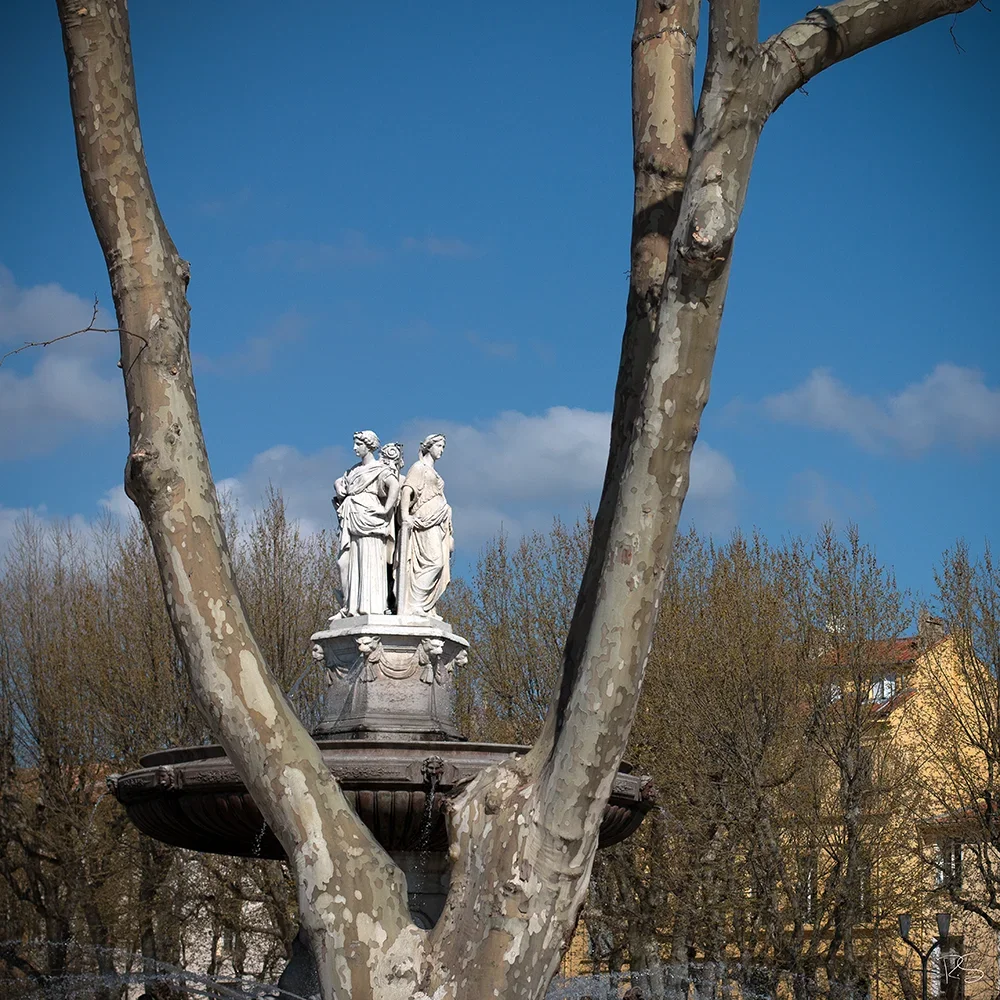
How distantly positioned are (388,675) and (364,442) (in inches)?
86.4

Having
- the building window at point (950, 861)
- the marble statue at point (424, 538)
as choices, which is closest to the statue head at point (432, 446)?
the marble statue at point (424, 538)

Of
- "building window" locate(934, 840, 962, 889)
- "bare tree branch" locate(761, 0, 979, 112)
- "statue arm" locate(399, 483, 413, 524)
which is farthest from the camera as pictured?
"building window" locate(934, 840, 962, 889)

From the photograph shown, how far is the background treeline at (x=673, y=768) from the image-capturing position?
2200cm

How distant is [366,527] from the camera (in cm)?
1195

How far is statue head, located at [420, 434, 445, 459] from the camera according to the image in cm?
1242

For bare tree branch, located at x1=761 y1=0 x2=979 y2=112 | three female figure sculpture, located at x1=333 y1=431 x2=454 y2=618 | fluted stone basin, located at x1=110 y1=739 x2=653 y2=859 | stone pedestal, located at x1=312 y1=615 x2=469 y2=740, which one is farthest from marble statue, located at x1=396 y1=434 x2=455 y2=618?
bare tree branch, located at x1=761 y1=0 x2=979 y2=112

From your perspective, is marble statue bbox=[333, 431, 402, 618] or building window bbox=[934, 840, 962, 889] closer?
marble statue bbox=[333, 431, 402, 618]

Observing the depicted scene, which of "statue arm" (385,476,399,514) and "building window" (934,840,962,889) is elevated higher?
"statue arm" (385,476,399,514)

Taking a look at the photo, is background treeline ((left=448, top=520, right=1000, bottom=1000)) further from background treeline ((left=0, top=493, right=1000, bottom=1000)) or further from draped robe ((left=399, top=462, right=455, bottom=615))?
draped robe ((left=399, top=462, right=455, bottom=615))

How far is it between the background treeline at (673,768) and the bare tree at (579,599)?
17.4 metres

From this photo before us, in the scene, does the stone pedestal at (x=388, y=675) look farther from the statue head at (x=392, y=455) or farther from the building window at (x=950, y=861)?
the building window at (x=950, y=861)

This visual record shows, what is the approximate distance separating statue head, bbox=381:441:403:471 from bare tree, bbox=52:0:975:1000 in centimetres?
750

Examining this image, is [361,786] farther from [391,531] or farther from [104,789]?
[104,789]
